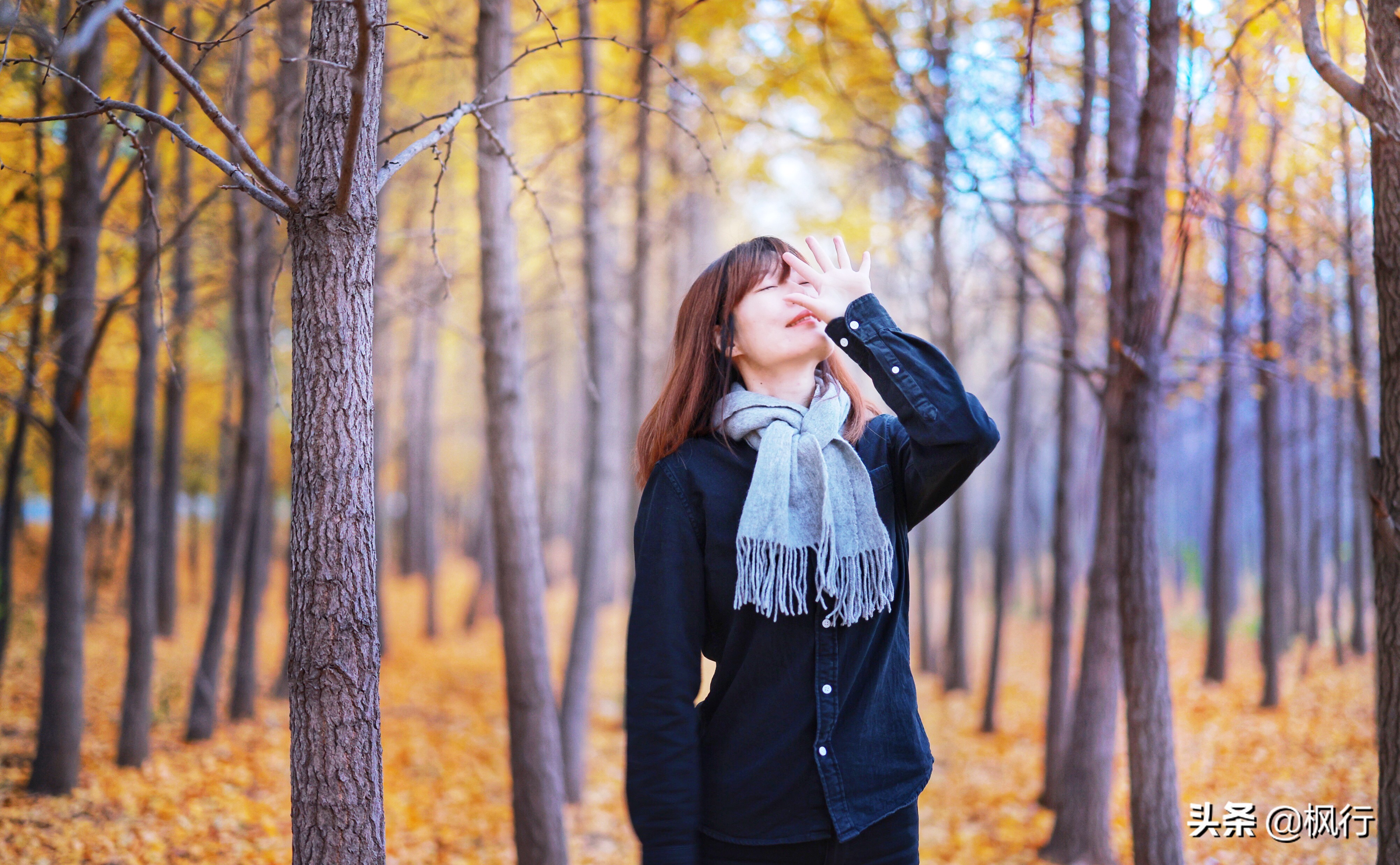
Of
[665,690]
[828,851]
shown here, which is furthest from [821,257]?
[828,851]

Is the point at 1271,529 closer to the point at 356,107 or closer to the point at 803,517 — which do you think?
the point at 803,517

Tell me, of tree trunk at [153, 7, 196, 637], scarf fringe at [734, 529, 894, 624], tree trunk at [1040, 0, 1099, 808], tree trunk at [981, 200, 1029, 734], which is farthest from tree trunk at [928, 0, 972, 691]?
tree trunk at [153, 7, 196, 637]

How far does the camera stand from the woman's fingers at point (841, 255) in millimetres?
1882

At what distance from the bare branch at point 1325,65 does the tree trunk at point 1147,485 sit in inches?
36.6

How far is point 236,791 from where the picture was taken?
5730mm

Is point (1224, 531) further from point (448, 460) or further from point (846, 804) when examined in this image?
point (448, 460)

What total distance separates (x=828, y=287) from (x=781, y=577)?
0.62 m

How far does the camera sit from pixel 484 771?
24.2 feet

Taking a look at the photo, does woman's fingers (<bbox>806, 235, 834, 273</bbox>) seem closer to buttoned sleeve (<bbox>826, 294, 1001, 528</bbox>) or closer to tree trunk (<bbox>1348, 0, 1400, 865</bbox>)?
buttoned sleeve (<bbox>826, 294, 1001, 528</bbox>)

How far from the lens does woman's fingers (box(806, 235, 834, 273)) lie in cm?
186

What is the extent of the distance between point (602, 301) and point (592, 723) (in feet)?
15.5

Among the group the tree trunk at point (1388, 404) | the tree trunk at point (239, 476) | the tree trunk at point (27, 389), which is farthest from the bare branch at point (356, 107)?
the tree trunk at point (239, 476)

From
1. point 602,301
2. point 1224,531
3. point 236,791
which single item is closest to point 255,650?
point 236,791

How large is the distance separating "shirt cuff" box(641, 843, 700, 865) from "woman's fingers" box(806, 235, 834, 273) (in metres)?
1.18
